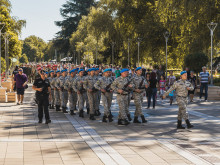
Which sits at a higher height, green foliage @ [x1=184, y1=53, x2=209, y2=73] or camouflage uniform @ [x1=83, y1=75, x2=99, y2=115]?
green foliage @ [x1=184, y1=53, x2=209, y2=73]

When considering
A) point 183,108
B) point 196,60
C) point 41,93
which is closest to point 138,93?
point 183,108

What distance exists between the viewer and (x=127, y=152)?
8320 mm

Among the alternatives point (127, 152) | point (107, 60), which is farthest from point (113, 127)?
point (107, 60)

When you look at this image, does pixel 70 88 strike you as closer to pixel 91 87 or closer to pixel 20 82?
pixel 91 87

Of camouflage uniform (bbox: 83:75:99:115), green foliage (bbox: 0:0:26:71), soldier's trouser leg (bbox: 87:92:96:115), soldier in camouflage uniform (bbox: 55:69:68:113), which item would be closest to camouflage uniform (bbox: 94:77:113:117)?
soldier's trouser leg (bbox: 87:92:96:115)

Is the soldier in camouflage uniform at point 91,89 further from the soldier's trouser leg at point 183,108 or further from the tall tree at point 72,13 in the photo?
the tall tree at point 72,13

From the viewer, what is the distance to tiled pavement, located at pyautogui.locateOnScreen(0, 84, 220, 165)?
767 centimetres

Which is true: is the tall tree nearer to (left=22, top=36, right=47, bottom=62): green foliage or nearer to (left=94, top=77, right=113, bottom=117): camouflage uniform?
(left=94, top=77, right=113, bottom=117): camouflage uniform

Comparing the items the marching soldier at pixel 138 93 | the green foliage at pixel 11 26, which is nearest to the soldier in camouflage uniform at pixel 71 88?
the marching soldier at pixel 138 93

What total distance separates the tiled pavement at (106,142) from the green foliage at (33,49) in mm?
170301

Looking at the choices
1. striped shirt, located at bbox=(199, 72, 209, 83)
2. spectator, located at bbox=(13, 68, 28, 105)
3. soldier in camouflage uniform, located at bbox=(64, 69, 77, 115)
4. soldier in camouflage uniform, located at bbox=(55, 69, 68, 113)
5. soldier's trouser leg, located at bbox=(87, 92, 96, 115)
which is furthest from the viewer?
striped shirt, located at bbox=(199, 72, 209, 83)

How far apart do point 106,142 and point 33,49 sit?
175 metres

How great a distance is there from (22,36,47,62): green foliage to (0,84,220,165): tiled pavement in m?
170

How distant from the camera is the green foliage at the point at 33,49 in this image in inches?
7121
